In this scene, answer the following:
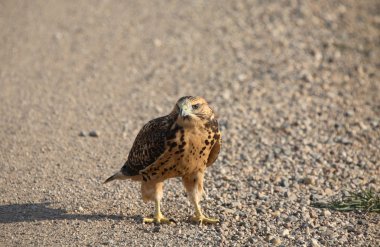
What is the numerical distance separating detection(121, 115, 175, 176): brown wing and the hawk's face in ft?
0.70

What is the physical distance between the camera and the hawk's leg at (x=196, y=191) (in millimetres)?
7227

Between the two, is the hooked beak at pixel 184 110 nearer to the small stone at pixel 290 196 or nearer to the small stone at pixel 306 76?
the small stone at pixel 290 196

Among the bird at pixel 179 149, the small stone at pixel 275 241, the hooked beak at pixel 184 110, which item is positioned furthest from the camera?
the small stone at pixel 275 241

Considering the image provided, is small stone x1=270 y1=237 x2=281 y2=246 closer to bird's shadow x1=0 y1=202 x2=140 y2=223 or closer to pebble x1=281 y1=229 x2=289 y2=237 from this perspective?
pebble x1=281 y1=229 x2=289 y2=237

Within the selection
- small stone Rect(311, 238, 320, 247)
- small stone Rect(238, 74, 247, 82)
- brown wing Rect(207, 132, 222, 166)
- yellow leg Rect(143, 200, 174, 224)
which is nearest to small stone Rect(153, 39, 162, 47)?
small stone Rect(238, 74, 247, 82)

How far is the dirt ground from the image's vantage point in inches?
292

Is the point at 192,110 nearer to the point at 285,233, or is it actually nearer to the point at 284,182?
the point at 285,233

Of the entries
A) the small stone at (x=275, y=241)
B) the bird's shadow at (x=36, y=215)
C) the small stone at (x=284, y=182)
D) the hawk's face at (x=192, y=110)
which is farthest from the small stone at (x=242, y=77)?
the small stone at (x=275, y=241)

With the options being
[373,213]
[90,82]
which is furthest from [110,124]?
[373,213]

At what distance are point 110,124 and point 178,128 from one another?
13.2ft

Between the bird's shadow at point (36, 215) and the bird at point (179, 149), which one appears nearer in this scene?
the bird at point (179, 149)

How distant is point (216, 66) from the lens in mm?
13219

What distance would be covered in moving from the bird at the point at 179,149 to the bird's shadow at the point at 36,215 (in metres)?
0.62

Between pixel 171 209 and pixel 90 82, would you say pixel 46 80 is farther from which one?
pixel 171 209
